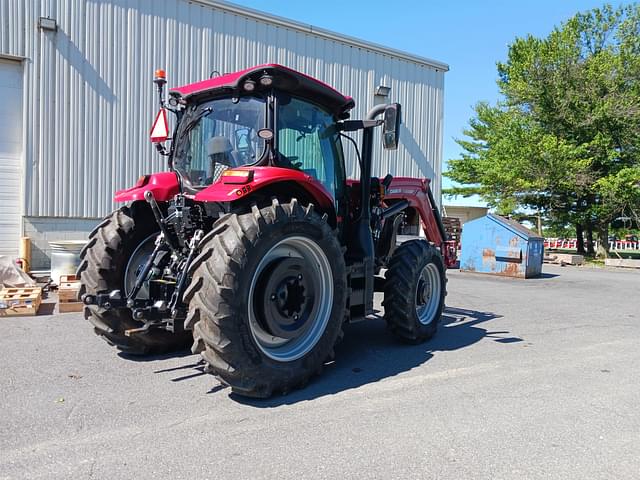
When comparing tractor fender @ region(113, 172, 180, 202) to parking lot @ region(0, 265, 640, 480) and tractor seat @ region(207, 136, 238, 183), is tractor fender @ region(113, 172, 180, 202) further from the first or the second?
parking lot @ region(0, 265, 640, 480)

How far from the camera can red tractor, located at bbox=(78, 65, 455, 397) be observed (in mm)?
3936

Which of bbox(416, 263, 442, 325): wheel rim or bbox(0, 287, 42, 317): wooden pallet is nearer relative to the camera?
bbox(416, 263, 442, 325): wheel rim

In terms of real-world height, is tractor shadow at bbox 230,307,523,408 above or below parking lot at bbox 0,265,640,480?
above

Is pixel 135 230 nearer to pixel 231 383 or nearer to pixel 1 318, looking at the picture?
pixel 231 383

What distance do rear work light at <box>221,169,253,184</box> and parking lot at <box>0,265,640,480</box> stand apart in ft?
5.65

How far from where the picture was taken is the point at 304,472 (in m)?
2.98

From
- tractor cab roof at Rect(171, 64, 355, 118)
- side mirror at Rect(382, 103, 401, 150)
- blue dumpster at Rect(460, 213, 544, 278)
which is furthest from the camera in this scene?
blue dumpster at Rect(460, 213, 544, 278)

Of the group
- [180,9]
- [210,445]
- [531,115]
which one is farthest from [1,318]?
[531,115]

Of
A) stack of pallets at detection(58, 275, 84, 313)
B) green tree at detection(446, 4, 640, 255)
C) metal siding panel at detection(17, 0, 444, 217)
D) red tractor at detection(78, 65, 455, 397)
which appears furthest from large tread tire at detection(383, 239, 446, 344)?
green tree at detection(446, 4, 640, 255)

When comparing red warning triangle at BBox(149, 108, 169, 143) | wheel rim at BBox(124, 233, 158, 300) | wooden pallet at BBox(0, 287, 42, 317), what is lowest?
wooden pallet at BBox(0, 287, 42, 317)

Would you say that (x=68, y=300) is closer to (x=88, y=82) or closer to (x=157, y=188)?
(x=157, y=188)

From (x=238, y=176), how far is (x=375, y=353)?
8.64ft

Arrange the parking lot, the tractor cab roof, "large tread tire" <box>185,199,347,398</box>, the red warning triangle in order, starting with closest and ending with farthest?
1. the parking lot
2. "large tread tire" <box>185,199,347,398</box>
3. the tractor cab roof
4. the red warning triangle

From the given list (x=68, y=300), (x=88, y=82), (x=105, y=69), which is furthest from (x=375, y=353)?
(x=105, y=69)
